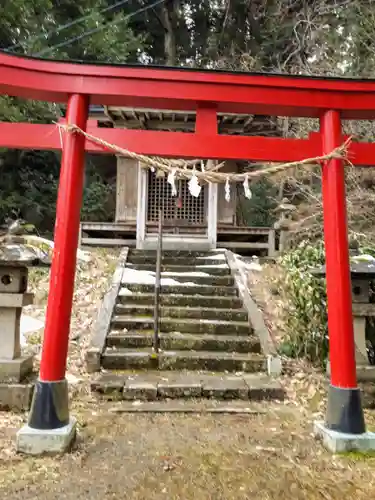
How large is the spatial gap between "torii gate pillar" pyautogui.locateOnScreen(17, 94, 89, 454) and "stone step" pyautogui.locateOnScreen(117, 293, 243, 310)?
145 inches

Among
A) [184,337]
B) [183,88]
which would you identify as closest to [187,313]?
[184,337]

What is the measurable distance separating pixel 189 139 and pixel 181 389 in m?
3.06

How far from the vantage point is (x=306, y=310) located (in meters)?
5.94

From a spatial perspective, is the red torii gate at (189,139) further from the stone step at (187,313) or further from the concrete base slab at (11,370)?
the stone step at (187,313)

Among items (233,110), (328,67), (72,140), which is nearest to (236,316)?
(233,110)

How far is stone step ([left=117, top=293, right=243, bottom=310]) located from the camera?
24.6 feet

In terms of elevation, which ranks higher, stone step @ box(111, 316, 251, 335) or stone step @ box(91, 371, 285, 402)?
stone step @ box(111, 316, 251, 335)

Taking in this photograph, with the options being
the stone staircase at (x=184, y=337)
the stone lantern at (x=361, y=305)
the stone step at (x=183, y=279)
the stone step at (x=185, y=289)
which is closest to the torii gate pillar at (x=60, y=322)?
the stone staircase at (x=184, y=337)

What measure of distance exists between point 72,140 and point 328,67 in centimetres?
899

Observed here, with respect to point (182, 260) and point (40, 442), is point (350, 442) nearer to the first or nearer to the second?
point (40, 442)

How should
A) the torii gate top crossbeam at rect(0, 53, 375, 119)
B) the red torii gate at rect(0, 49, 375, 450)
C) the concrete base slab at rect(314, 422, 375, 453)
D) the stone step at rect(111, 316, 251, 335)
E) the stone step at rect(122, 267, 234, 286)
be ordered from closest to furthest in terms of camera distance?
the concrete base slab at rect(314, 422, 375, 453), the red torii gate at rect(0, 49, 375, 450), the torii gate top crossbeam at rect(0, 53, 375, 119), the stone step at rect(111, 316, 251, 335), the stone step at rect(122, 267, 234, 286)

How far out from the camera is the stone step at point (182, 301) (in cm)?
750

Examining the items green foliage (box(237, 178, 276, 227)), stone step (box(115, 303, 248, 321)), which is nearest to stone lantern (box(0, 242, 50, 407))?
stone step (box(115, 303, 248, 321))

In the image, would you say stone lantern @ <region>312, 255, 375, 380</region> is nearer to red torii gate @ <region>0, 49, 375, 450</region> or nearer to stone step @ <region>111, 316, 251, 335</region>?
red torii gate @ <region>0, 49, 375, 450</region>
